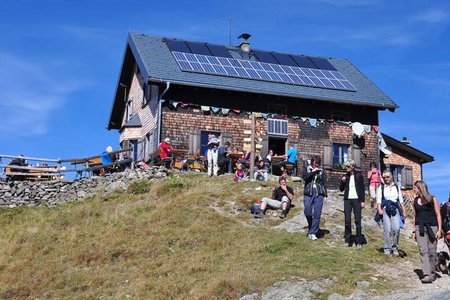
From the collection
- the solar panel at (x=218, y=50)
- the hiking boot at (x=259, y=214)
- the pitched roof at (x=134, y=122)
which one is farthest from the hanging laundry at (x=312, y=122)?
the hiking boot at (x=259, y=214)

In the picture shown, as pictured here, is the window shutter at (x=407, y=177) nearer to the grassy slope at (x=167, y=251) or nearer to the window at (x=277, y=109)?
the window at (x=277, y=109)

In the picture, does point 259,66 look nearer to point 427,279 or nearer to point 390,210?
point 390,210

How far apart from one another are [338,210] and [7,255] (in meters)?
9.66

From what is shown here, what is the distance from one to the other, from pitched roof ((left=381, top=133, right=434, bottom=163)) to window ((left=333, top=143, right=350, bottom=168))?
123 inches

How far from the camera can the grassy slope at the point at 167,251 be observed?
14.6 meters

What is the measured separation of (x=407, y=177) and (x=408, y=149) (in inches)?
56.0

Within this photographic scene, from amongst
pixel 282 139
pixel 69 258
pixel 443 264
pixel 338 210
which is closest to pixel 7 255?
pixel 69 258

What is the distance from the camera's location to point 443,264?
48.7ft

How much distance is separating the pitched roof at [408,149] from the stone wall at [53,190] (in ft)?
43.8

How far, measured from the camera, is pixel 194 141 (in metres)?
29.5

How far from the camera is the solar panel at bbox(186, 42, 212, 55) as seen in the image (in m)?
33.0

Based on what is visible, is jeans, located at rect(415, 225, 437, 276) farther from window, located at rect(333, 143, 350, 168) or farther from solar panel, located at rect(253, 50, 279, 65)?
solar panel, located at rect(253, 50, 279, 65)

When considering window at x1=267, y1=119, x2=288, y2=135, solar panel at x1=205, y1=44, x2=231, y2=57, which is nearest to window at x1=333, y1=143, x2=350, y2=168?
window at x1=267, y1=119, x2=288, y2=135

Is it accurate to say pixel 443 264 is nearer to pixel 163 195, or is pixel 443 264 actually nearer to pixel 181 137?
pixel 163 195
